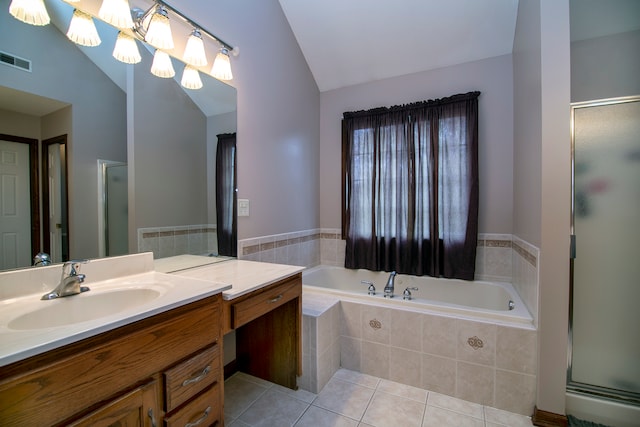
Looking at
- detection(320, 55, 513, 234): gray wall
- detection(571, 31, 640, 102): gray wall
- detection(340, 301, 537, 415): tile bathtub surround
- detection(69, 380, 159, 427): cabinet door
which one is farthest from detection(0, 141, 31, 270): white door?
detection(571, 31, 640, 102): gray wall

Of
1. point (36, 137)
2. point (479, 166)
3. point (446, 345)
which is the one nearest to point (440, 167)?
point (479, 166)

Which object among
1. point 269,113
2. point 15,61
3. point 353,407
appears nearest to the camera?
point 15,61

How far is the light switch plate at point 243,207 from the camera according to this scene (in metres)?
1.94

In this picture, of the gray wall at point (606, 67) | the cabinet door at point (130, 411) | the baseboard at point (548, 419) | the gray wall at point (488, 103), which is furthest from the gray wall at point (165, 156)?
the gray wall at point (606, 67)

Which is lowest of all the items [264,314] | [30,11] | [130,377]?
[264,314]

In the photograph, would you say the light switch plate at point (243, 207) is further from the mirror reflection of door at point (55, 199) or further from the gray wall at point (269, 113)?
the mirror reflection of door at point (55, 199)

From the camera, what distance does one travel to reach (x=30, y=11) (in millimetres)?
1021

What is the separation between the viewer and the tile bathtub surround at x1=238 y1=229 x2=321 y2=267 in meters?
2.04

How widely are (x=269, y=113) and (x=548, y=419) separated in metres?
2.59

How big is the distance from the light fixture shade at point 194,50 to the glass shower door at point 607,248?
6.96ft

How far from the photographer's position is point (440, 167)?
2453 mm

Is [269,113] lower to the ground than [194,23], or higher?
lower

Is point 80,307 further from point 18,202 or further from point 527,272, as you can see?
point 527,272

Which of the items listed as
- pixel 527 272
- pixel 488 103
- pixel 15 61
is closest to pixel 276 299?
pixel 15 61
